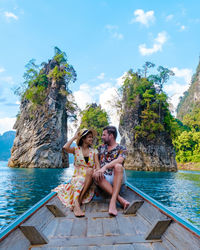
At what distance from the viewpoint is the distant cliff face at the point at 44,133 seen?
90.5 ft

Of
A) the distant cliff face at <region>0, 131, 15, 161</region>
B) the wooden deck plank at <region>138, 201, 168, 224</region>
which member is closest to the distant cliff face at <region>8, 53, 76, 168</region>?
the wooden deck plank at <region>138, 201, 168, 224</region>

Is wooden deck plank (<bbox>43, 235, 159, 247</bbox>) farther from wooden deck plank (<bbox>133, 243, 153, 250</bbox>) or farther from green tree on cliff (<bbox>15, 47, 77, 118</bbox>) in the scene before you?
green tree on cliff (<bbox>15, 47, 77, 118</bbox>)

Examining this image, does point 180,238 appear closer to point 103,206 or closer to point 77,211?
point 77,211

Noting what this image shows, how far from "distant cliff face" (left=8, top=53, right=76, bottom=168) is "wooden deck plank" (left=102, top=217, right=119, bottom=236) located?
1037 inches

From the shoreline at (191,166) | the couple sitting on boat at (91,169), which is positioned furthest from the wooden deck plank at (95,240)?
the shoreline at (191,166)

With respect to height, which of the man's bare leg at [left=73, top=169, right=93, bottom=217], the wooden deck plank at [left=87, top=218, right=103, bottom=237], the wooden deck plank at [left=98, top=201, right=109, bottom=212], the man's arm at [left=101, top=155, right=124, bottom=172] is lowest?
the wooden deck plank at [left=87, top=218, right=103, bottom=237]

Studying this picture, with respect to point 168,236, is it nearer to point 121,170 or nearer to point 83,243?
point 83,243

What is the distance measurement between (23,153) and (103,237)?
94.6 feet

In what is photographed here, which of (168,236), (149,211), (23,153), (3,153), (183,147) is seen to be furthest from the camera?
(3,153)

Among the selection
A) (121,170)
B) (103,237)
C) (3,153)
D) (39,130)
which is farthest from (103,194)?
(3,153)

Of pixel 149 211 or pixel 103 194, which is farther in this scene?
pixel 103 194

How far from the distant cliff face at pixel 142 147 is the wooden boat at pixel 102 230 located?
29.2 metres

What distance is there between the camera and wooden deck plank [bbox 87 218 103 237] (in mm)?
2191

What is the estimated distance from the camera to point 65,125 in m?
34.2
